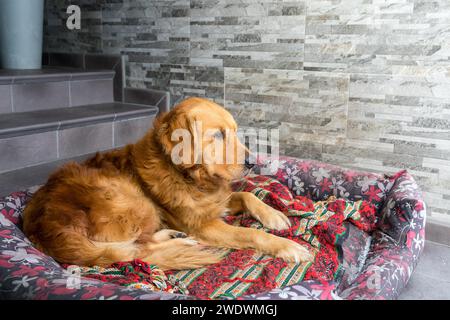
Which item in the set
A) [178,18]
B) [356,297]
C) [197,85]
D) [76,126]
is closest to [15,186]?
[76,126]

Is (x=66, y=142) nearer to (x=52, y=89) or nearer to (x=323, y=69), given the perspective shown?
(x=52, y=89)

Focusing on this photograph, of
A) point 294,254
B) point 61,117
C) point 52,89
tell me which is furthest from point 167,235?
point 52,89

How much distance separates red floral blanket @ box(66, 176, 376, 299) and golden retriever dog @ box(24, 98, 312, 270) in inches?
2.1

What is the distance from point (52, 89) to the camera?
3.64m

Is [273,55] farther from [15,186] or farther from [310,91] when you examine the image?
[15,186]

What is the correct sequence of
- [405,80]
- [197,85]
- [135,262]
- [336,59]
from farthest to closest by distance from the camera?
[197,85] < [336,59] < [405,80] < [135,262]

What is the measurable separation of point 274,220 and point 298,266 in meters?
0.35

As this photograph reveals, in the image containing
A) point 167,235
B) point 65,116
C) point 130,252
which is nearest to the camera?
point 130,252

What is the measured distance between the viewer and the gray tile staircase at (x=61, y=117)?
9.53 feet

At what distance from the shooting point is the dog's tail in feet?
5.71

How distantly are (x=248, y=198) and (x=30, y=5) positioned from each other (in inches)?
103

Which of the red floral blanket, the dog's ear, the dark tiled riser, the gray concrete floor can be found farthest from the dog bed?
the dark tiled riser

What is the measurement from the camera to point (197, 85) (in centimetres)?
358

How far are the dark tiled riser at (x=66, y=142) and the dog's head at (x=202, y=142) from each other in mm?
1352
